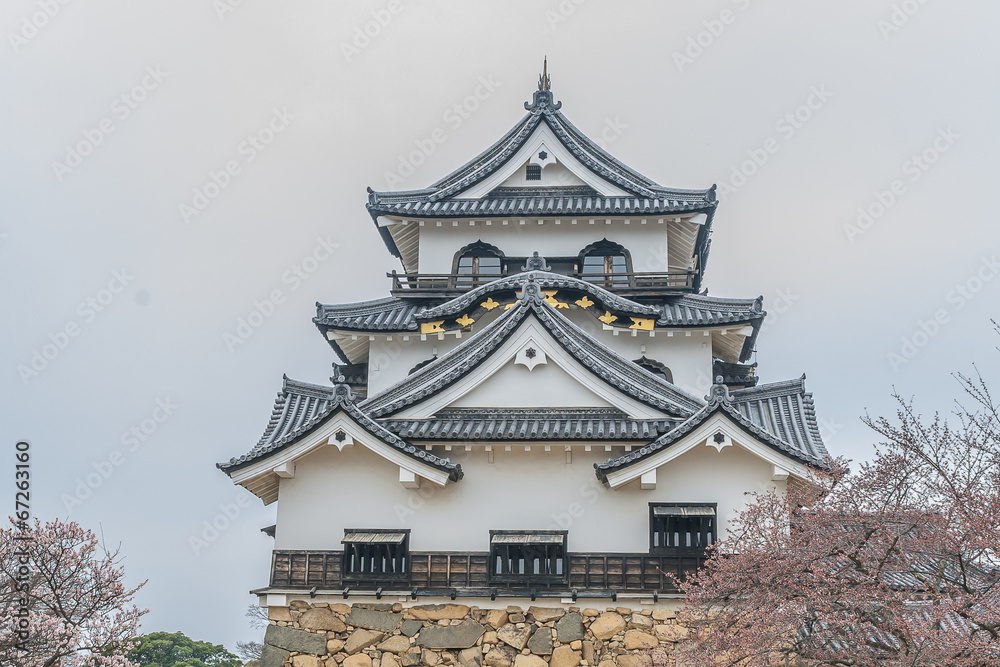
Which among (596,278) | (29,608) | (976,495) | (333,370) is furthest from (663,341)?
(29,608)

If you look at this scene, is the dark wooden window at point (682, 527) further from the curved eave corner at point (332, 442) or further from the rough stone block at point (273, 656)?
the rough stone block at point (273, 656)

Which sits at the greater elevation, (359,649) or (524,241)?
(524,241)

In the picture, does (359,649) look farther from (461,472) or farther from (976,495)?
(976,495)

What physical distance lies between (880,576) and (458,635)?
6.79m

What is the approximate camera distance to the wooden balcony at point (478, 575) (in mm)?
14828

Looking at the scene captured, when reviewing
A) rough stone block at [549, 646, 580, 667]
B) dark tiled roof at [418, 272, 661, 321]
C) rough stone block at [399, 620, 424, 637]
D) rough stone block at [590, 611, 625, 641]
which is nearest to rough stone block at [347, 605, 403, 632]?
rough stone block at [399, 620, 424, 637]

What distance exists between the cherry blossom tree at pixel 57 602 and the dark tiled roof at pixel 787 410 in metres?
11.3

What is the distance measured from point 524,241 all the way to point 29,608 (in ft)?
46.7

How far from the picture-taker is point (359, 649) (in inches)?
581

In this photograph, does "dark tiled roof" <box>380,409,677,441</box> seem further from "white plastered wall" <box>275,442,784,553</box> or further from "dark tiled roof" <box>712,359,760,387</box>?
"dark tiled roof" <box>712,359,760,387</box>

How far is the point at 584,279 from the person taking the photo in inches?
864

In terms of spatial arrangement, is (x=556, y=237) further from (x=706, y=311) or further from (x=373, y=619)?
(x=373, y=619)

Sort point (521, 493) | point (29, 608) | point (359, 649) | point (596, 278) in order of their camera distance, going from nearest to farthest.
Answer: point (29, 608)
point (359, 649)
point (521, 493)
point (596, 278)

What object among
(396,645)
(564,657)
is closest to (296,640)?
(396,645)
